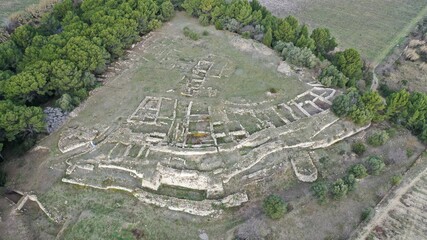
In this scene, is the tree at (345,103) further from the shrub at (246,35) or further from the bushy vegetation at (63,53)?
the bushy vegetation at (63,53)

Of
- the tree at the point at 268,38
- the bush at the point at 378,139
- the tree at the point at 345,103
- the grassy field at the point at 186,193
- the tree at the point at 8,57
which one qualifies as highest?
the tree at the point at 268,38

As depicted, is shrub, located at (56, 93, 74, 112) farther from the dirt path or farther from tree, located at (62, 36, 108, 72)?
the dirt path

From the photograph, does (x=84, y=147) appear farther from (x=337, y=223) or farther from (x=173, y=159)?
(x=337, y=223)

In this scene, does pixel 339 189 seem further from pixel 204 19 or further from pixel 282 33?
pixel 204 19

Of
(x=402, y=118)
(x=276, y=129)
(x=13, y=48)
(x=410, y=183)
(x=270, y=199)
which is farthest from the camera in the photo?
(x=13, y=48)

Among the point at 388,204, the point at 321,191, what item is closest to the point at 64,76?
the point at 321,191

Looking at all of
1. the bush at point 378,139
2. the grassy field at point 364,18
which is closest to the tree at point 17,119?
the bush at point 378,139

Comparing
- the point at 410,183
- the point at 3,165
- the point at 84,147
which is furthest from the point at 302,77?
the point at 3,165
